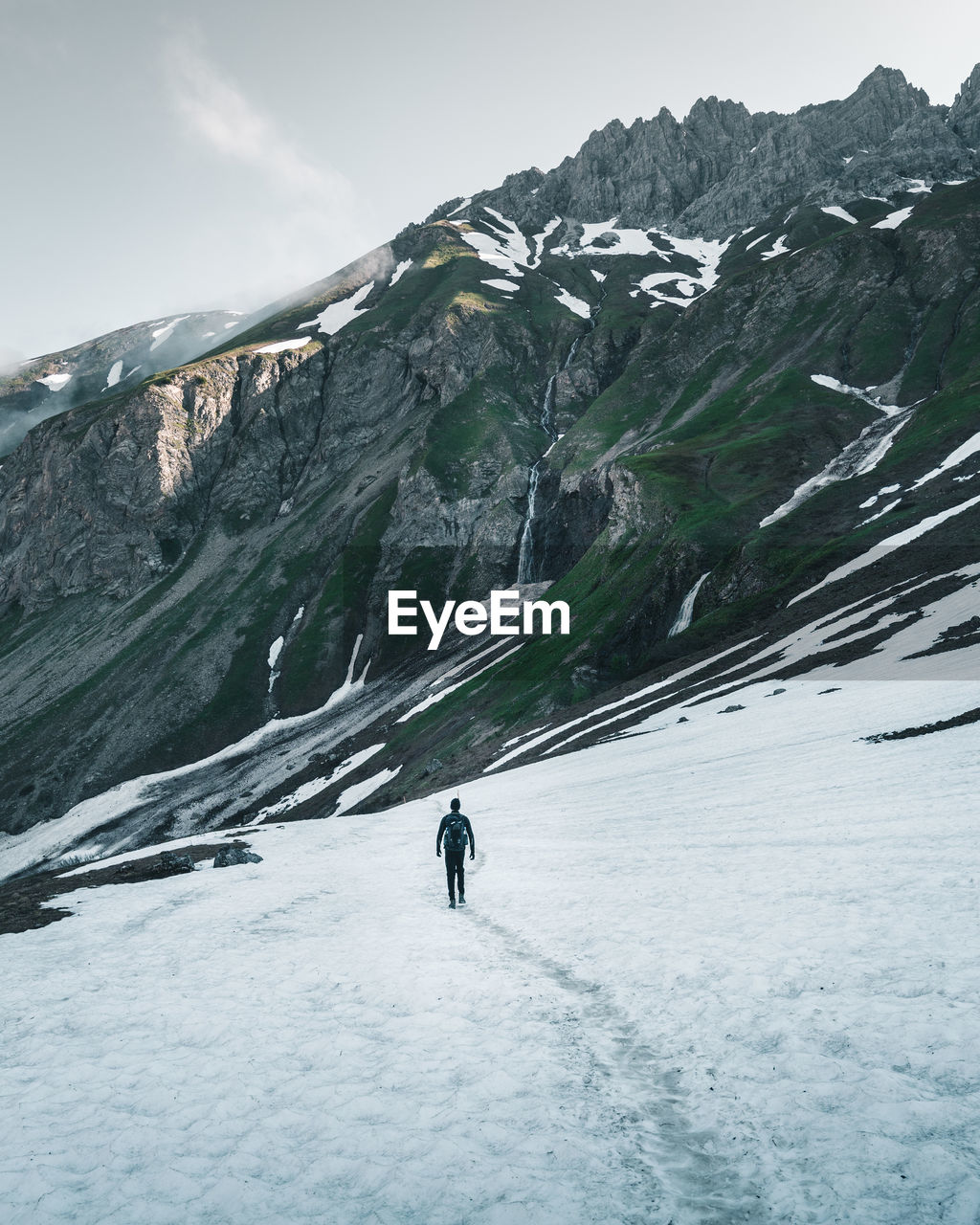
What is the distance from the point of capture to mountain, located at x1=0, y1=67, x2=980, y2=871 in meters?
64.9

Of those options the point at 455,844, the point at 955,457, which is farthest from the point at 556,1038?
the point at 955,457

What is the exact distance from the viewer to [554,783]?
Answer: 34.5 m

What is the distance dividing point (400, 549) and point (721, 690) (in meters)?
121

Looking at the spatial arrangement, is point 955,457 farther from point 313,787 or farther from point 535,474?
point 535,474

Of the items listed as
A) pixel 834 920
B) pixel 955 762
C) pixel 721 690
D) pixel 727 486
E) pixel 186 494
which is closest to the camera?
pixel 834 920

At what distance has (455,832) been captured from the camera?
19.0m

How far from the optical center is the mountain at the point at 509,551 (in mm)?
64875

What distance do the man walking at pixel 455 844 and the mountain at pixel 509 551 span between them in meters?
16.1

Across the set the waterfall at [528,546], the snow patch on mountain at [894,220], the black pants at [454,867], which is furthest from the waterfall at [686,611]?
the snow patch on mountain at [894,220]

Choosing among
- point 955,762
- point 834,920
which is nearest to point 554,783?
point 955,762

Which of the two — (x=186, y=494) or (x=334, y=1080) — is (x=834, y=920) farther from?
(x=186, y=494)

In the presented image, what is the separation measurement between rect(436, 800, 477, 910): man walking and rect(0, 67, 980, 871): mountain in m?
16.1

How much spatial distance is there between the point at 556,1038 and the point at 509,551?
13673 centimetres

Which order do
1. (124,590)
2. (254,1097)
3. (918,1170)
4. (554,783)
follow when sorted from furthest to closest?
(124,590), (554,783), (254,1097), (918,1170)
